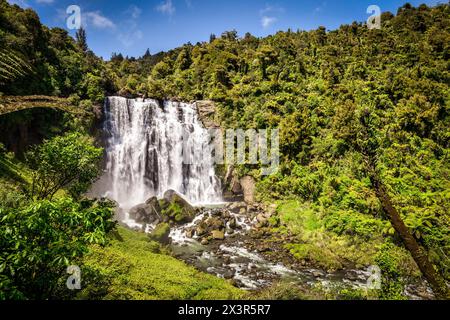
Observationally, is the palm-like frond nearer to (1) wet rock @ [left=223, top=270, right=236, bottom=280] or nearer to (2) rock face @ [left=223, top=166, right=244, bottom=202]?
(1) wet rock @ [left=223, top=270, right=236, bottom=280]

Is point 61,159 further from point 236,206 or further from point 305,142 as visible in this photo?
point 305,142

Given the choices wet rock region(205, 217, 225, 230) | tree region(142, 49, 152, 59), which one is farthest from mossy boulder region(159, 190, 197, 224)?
tree region(142, 49, 152, 59)

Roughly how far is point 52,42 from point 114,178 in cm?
1819

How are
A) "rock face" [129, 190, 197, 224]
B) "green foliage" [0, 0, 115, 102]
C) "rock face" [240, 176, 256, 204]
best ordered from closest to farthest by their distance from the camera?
"rock face" [129, 190, 197, 224]
"green foliage" [0, 0, 115, 102]
"rock face" [240, 176, 256, 204]

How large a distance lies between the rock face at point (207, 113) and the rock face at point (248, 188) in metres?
8.89

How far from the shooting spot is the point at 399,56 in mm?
30703

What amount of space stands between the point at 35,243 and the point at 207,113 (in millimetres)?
32435

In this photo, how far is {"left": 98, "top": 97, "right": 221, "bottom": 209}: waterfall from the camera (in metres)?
29.3

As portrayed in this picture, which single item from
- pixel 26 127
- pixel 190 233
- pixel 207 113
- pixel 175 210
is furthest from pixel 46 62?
pixel 190 233

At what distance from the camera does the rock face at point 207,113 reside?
3479 cm

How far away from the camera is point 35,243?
15.1 ft

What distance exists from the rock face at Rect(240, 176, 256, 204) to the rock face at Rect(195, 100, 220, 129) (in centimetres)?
889

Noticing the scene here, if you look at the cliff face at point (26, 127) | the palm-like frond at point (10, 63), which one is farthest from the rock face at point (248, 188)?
the palm-like frond at point (10, 63)

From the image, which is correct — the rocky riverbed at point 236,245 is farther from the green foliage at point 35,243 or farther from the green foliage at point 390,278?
the green foliage at point 35,243
